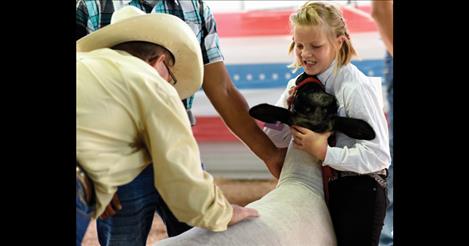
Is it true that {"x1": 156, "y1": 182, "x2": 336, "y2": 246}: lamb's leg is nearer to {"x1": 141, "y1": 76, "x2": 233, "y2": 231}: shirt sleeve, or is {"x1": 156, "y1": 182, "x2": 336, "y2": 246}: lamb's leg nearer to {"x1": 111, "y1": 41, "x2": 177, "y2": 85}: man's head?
{"x1": 141, "y1": 76, "x2": 233, "y2": 231}: shirt sleeve

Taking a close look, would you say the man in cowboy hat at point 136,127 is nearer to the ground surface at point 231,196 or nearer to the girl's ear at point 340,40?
the ground surface at point 231,196

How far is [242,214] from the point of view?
0.94 meters

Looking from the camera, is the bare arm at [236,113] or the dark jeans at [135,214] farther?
the bare arm at [236,113]

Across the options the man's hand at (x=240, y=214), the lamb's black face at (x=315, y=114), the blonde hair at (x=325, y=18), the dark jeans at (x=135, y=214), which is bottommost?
the man's hand at (x=240, y=214)

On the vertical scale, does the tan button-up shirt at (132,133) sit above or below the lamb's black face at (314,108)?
above

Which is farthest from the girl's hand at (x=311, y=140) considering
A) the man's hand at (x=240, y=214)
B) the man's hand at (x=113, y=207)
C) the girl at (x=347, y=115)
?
the man's hand at (x=113, y=207)

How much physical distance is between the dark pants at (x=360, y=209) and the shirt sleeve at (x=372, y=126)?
30 millimetres

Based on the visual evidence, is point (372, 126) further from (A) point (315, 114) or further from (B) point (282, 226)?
(B) point (282, 226)

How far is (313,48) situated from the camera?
96 cm

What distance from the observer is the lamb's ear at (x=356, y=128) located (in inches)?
37.5

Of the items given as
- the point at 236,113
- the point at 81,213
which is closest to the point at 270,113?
the point at 236,113

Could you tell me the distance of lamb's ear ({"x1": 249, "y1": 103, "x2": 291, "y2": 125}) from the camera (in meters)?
0.99

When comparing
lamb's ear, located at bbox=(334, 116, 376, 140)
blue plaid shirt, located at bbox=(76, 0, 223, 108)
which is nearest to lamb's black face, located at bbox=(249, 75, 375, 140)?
lamb's ear, located at bbox=(334, 116, 376, 140)

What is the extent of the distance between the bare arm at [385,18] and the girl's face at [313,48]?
0.07 metres
